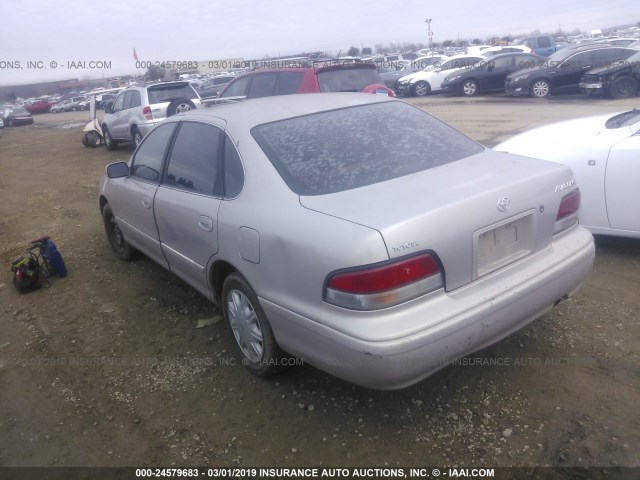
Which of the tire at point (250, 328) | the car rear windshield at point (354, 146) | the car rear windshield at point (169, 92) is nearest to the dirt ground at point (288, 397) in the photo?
the tire at point (250, 328)

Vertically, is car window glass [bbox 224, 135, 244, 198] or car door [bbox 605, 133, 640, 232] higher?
car window glass [bbox 224, 135, 244, 198]

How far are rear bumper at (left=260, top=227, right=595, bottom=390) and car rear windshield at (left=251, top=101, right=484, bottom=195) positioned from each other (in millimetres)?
753

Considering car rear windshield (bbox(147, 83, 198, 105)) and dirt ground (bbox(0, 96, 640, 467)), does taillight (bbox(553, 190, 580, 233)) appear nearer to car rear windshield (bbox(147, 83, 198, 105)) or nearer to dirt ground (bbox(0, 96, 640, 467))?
dirt ground (bbox(0, 96, 640, 467))

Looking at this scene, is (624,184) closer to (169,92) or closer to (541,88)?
(169,92)

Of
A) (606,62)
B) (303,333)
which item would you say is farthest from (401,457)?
(606,62)

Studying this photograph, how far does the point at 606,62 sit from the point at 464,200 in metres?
16.9

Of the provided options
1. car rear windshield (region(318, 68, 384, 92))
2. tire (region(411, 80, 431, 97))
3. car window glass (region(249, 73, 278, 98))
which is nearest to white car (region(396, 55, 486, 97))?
tire (region(411, 80, 431, 97))

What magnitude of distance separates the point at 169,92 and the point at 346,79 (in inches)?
236

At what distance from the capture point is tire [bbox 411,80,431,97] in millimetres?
22922

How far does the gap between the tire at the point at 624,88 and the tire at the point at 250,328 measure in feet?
51.7

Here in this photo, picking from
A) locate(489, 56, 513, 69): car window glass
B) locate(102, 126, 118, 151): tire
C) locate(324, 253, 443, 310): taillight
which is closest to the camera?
locate(324, 253, 443, 310): taillight

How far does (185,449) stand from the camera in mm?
2795

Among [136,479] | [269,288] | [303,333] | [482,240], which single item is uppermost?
[482,240]

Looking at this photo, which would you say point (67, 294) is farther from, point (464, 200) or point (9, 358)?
point (464, 200)
